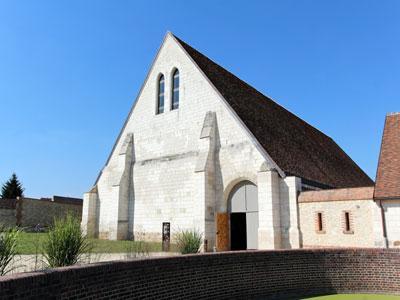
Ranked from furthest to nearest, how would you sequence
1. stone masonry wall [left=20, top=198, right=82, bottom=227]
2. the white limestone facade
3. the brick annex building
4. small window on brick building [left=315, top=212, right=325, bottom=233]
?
stone masonry wall [left=20, top=198, right=82, bottom=227], the white limestone facade, small window on brick building [left=315, top=212, right=325, bottom=233], the brick annex building

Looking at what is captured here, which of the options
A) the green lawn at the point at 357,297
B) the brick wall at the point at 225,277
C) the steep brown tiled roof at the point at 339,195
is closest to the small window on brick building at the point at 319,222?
the steep brown tiled roof at the point at 339,195

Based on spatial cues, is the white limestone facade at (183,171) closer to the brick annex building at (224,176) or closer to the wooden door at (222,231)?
the brick annex building at (224,176)

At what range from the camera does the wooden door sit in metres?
19.4

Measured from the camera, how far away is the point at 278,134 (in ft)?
74.9

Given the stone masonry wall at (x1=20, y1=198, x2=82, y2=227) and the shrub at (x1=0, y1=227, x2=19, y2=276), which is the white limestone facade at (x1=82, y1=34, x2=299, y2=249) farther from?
the shrub at (x1=0, y1=227, x2=19, y2=276)

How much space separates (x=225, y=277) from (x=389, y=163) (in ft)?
36.5

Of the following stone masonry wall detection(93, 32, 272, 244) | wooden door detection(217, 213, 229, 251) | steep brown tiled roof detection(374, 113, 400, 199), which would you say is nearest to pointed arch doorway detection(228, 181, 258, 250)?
wooden door detection(217, 213, 229, 251)

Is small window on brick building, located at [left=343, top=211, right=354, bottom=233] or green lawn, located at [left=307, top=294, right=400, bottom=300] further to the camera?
small window on brick building, located at [left=343, top=211, right=354, bottom=233]

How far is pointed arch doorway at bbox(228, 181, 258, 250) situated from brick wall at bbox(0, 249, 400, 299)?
8146 mm

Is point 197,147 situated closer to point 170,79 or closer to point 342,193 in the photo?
point 170,79

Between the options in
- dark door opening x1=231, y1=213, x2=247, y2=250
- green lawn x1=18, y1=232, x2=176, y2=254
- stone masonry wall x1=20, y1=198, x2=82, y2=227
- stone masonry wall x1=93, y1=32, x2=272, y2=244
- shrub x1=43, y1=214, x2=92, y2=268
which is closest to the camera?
shrub x1=43, y1=214, x2=92, y2=268

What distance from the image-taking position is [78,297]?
18.7 feet

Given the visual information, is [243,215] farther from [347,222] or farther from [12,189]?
[12,189]

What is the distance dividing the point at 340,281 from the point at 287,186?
705cm
